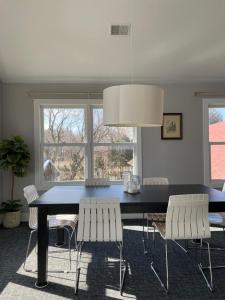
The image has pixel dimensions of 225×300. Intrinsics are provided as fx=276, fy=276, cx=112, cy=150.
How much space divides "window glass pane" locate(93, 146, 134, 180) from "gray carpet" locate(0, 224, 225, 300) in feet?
5.19

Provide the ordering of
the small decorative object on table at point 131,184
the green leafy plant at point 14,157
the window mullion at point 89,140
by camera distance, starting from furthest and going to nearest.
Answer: the window mullion at point 89,140 < the green leafy plant at point 14,157 < the small decorative object on table at point 131,184

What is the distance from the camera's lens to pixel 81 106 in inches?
196

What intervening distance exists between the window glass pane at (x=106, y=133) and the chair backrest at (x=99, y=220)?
2715mm

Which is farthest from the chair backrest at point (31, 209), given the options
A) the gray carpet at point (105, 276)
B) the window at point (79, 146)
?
the window at point (79, 146)

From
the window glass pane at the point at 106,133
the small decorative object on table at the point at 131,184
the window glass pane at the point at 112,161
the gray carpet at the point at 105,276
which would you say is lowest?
the gray carpet at the point at 105,276

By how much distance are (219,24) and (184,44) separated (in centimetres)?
55

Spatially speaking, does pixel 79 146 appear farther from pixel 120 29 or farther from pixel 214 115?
pixel 214 115

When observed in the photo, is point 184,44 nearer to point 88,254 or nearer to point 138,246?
point 138,246

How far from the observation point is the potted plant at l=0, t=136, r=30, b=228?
4.45 m

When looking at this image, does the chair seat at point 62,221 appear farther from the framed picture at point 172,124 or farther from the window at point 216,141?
the window at point 216,141

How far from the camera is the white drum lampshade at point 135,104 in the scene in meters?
2.66

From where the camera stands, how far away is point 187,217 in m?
2.52

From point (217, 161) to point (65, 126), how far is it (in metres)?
2.88

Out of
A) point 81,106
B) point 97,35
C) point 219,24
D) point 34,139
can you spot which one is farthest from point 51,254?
point 219,24
